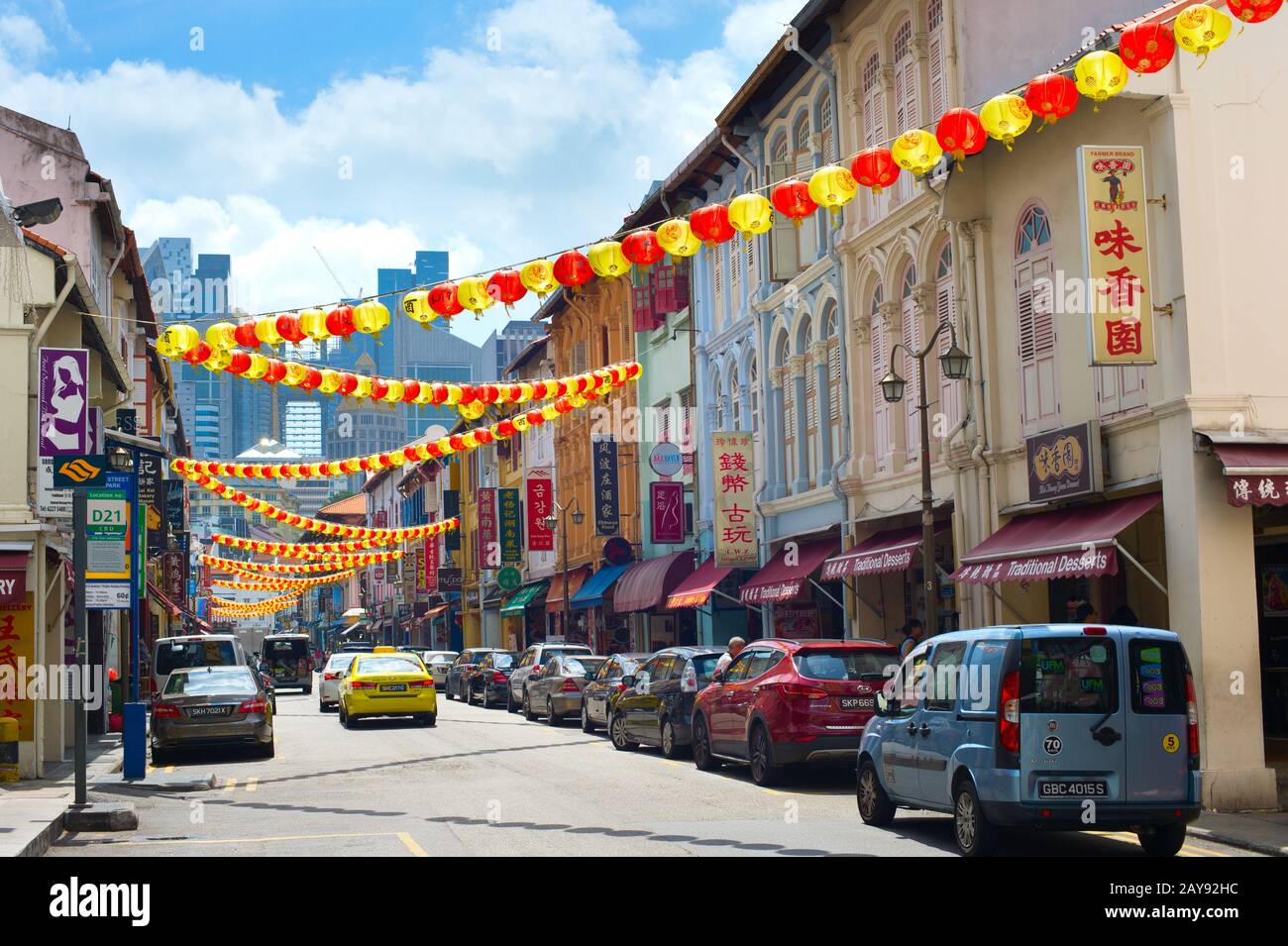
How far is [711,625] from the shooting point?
35875 millimetres

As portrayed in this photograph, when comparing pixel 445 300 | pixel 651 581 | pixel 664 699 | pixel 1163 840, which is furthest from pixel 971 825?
pixel 651 581

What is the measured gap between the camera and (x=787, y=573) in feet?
97.8

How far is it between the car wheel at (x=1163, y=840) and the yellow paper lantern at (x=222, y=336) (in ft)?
46.0

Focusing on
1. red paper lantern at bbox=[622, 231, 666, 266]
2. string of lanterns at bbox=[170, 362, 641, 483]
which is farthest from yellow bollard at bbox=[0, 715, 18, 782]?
string of lanterns at bbox=[170, 362, 641, 483]

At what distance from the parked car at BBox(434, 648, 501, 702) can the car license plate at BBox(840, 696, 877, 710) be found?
26551mm

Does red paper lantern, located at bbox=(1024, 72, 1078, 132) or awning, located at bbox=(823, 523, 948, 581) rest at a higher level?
red paper lantern, located at bbox=(1024, 72, 1078, 132)

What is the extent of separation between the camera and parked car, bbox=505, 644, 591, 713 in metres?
35.1

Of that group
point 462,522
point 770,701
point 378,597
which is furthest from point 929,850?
point 378,597

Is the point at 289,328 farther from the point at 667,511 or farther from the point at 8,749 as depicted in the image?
the point at 667,511

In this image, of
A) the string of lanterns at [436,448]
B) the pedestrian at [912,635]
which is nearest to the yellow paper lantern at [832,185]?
the pedestrian at [912,635]

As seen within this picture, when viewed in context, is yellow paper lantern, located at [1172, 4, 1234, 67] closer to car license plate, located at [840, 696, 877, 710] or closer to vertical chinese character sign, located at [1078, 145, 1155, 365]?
vertical chinese character sign, located at [1078, 145, 1155, 365]

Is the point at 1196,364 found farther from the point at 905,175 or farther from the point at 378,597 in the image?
the point at 378,597

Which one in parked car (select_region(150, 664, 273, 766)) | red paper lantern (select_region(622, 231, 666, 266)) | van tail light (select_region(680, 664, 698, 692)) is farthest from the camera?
parked car (select_region(150, 664, 273, 766))

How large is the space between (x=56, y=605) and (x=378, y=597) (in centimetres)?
8977
